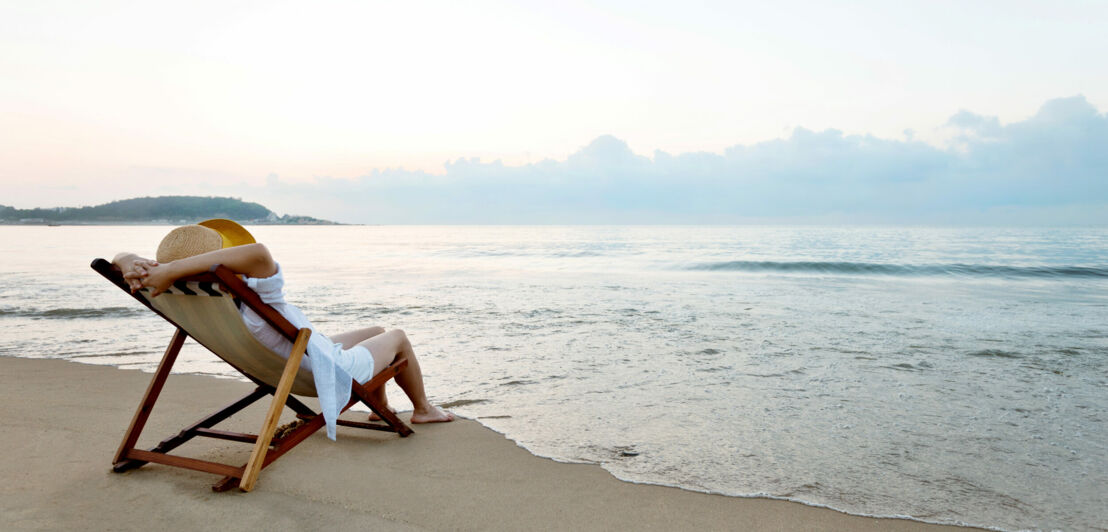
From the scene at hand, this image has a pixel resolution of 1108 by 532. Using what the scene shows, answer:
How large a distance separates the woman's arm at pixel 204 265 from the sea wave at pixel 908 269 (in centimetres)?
1912

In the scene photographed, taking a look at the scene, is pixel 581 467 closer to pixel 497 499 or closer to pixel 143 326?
pixel 497 499

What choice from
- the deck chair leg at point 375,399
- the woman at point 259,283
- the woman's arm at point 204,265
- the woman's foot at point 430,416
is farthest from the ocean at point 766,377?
the woman's arm at point 204,265

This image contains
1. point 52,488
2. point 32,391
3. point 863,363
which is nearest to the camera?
point 52,488

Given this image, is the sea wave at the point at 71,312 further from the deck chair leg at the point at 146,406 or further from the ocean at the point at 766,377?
the deck chair leg at the point at 146,406

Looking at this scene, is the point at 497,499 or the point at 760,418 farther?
the point at 760,418

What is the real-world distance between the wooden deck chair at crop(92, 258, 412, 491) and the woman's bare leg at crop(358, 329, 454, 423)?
0.29m

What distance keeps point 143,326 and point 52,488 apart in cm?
616

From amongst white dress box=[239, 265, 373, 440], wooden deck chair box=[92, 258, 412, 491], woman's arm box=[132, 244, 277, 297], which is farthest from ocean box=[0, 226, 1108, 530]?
woman's arm box=[132, 244, 277, 297]

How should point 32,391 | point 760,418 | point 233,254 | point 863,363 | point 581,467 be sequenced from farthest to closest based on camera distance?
1. point 863,363
2. point 32,391
3. point 760,418
4. point 581,467
5. point 233,254

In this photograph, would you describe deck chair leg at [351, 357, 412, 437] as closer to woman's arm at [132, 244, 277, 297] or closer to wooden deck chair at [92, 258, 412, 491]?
wooden deck chair at [92, 258, 412, 491]

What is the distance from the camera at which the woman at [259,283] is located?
9.00ft

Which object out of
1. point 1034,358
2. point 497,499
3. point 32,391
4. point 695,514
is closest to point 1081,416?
point 1034,358

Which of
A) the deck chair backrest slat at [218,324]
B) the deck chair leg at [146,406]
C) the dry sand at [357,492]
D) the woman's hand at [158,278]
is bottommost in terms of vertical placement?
the dry sand at [357,492]

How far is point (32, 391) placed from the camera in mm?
4723
